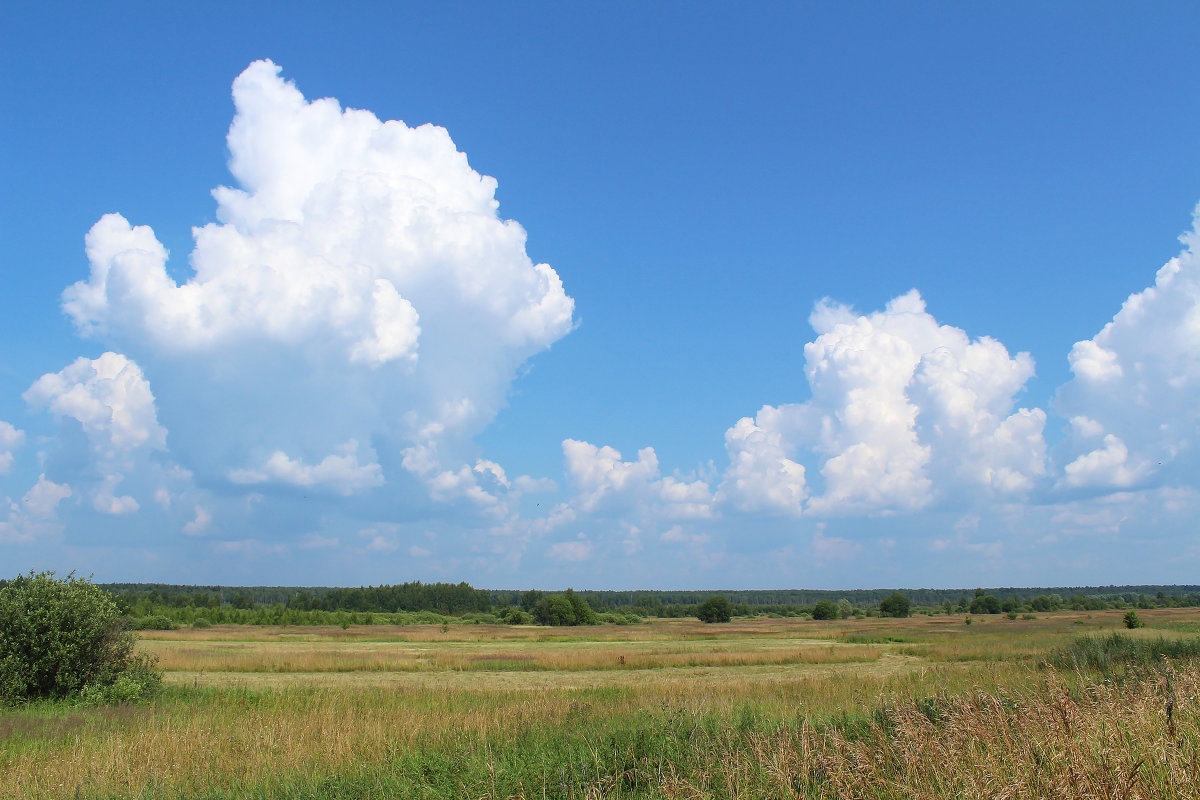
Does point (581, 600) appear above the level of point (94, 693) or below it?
below

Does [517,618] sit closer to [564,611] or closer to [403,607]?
[564,611]

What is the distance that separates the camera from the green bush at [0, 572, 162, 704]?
18.7m

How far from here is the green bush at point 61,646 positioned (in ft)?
61.4

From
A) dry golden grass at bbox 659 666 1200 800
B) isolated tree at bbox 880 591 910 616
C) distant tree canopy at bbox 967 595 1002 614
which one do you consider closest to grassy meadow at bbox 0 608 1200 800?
dry golden grass at bbox 659 666 1200 800

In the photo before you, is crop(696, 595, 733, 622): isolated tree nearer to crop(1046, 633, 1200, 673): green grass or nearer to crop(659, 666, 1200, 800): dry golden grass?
crop(1046, 633, 1200, 673): green grass

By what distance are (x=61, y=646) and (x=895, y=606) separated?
15105cm

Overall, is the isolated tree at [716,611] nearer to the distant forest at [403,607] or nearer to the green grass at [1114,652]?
the distant forest at [403,607]

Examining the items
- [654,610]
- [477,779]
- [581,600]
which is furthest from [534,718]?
[654,610]

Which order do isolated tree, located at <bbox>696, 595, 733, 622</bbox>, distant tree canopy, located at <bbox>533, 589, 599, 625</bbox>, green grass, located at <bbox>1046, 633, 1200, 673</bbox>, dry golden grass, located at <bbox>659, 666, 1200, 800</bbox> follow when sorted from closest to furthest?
dry golden grass, located at <bbox>659, 666, 1200, 800</bbox> → green grass, located at <bbox>1046, 633, 1200, 673</bbox> → distant tree canopy, located at <bbox>533, 589, 599, 625</bbox> → isolated tree, located at <bbox>696, 595, 733, 622</bbox>

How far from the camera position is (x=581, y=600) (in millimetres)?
124562

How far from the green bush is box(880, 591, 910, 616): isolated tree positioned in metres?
147

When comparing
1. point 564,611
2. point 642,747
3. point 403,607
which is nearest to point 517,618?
point 564,611

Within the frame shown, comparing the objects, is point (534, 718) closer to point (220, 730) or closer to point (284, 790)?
point (284, 790)

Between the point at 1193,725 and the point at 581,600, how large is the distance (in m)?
123
